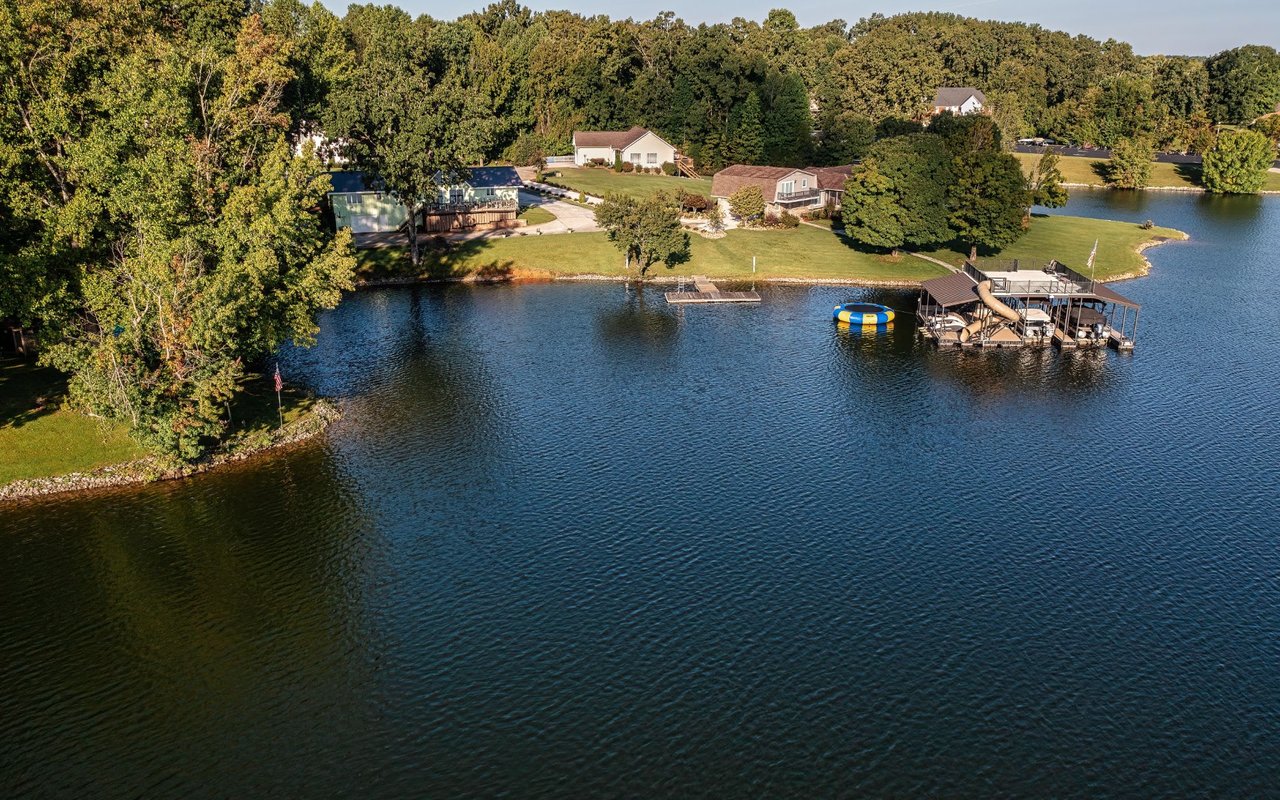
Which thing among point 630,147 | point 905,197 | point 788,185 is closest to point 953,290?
point 905,197

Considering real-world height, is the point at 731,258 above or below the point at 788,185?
below

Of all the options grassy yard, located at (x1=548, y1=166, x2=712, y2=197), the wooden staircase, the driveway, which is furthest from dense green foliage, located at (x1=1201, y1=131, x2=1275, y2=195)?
the driveway

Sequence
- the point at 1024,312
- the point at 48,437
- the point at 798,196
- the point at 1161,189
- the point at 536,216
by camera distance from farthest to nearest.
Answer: the point at 1161,189 → the point at 798,196 → the point at 536,216 → the point at 1024,312 → the point at 48,437

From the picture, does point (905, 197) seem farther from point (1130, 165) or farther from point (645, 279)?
point (1130, 165)

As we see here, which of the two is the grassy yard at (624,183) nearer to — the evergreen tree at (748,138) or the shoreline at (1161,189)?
the evergreen tree at (748,138)

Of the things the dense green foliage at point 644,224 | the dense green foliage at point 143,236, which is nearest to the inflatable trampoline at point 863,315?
the dense green foliage at point 644,224

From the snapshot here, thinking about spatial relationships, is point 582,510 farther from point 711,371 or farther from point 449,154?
point 449,154

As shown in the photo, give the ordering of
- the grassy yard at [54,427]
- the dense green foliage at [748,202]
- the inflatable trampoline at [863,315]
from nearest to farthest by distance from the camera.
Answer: the grassy yard at [54,427] < the inflatable trampoline at [863,315] < the dense green foliage at [748,202]
